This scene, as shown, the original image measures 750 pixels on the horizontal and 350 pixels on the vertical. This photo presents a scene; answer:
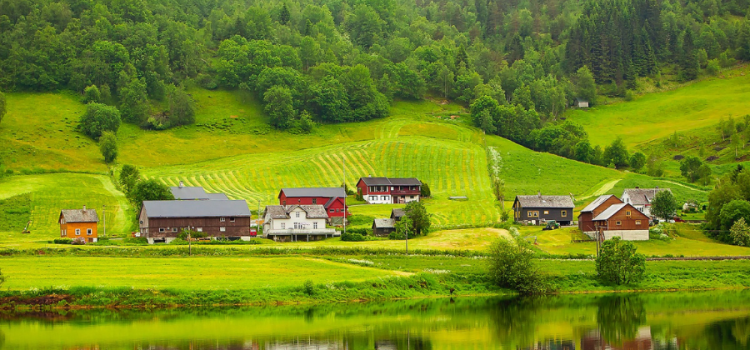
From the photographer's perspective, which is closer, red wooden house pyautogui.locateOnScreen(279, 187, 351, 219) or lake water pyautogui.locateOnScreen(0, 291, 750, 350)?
lake water pyautogui.locateOnScreen(0, 291, 750, 350)

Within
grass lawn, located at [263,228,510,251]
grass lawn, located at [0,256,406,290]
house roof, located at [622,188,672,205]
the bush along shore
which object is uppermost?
house roof, located at [622,188,672,205]

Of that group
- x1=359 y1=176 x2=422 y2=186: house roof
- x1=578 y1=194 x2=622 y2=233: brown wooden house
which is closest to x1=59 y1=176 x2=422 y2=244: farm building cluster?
x1=359 y1=176 x2=422 y2=186: house roof

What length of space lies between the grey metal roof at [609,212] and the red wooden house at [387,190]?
116 feet

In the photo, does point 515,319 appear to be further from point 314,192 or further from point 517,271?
point 314,192

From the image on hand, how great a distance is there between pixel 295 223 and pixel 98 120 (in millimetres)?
70336

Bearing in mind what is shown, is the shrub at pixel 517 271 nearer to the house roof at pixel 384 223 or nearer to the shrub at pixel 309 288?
the shrub at pixel 309 288

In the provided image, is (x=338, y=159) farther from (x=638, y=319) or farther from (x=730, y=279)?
(x=638, y=319)

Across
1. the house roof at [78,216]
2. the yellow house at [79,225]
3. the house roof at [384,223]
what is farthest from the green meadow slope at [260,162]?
the house roof at [384,223]

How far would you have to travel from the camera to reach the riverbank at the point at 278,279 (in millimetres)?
58531

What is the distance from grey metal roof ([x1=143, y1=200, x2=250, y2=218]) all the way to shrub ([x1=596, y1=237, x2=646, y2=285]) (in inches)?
1723

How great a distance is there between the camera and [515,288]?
221 ft

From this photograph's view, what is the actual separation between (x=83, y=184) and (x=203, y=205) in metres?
32.4

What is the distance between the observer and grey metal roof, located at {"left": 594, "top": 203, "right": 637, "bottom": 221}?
9012cm

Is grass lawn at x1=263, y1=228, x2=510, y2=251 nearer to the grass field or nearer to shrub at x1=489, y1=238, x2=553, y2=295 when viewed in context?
shrub at x1=489, y1=238, x2=553, y2=295
